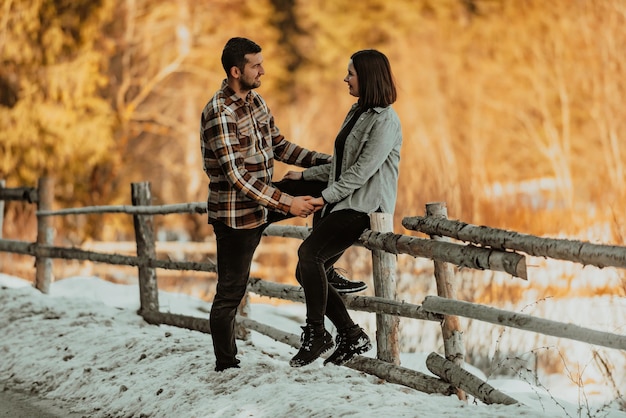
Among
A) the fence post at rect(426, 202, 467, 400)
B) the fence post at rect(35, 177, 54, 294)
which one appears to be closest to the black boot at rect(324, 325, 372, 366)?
the fence post at rect(426, 202, 467, 400)

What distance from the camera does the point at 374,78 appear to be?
620 cm

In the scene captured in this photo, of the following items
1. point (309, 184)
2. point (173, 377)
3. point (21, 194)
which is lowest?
point (173, 377)

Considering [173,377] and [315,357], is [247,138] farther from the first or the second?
[173,377]

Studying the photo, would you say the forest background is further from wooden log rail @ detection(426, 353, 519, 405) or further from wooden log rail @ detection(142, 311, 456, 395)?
wooden log rail @ detection(426, 353, 519, 405)

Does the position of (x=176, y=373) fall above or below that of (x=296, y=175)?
below

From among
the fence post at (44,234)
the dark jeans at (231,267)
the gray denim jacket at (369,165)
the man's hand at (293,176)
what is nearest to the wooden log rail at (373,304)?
the gray denim jacket at (369,165)

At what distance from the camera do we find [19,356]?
337 inches

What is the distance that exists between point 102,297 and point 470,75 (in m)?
33.9

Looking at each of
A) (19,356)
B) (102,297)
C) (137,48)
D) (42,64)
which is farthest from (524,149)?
(19,356)

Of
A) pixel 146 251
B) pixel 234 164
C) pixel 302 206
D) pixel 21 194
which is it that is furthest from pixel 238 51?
pixel 21 194

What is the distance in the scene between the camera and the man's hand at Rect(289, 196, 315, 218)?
629 cm

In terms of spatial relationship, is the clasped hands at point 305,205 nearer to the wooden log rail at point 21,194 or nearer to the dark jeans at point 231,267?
the dark jeans at point 231,267

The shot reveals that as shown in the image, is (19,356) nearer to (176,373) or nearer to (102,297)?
(176,373)

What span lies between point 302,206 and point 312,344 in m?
0.81
